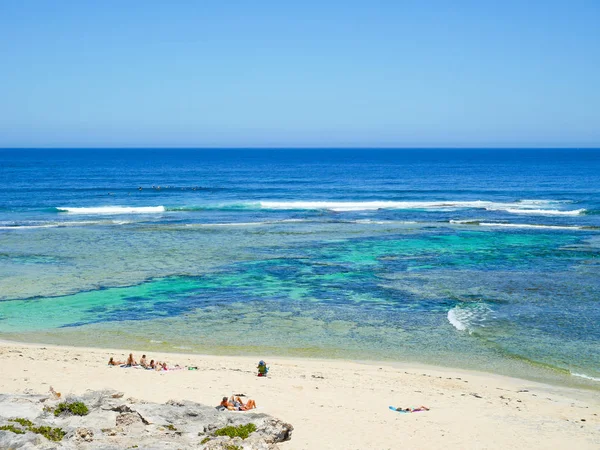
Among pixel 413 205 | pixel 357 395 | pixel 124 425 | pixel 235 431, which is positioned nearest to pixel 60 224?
pixel 413 205

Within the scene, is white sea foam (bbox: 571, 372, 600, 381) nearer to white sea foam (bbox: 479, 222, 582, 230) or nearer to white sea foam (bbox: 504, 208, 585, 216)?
white sea foam (bbox: 479, 222, 582, 230)

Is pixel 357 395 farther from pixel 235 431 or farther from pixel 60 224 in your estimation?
pixel 60 224

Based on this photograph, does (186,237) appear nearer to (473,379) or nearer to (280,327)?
(280,327)

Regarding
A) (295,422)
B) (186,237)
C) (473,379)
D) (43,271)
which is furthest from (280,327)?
(186,237)

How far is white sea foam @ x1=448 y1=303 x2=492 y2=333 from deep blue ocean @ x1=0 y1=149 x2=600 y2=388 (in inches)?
3.0

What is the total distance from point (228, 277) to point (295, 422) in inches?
651

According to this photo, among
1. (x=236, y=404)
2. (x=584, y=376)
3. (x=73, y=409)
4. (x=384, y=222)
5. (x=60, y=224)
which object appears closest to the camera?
(x=73, y=409)

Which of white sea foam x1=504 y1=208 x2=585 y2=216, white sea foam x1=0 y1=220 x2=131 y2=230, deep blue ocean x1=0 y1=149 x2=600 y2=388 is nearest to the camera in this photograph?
deep blue ocean x1=0 y1=149 x2=600 y2=388

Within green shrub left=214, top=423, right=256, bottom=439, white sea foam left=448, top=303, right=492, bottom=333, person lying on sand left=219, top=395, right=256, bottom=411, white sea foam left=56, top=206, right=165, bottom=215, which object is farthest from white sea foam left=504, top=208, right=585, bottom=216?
green shrub left=214, top=423, right=256, bottom=439

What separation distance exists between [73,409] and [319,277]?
723 inches

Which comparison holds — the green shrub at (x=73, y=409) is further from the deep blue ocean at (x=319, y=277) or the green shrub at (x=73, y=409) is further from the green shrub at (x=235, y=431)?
the deep blue ocean at (x=319, y=277)

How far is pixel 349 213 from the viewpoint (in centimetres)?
5191

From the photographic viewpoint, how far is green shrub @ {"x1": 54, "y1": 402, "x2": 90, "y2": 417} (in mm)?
11906

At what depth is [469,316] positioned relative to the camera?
2336 centimetres
